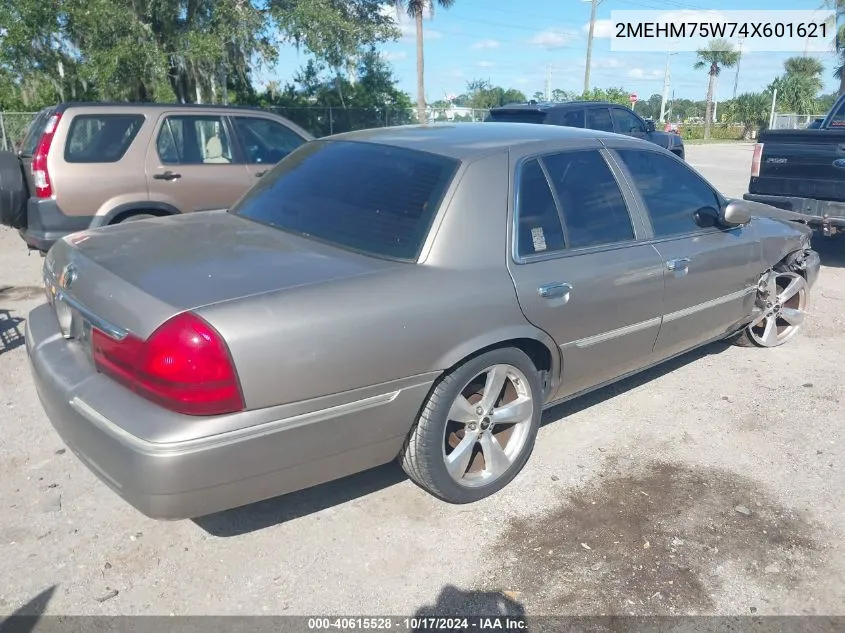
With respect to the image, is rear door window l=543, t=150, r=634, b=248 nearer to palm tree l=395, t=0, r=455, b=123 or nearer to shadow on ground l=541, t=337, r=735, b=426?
shadow on ground l=541, t=337, r=735, b=426

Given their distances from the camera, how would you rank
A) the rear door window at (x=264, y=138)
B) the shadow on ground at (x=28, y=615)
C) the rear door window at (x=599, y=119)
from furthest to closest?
the rear door window at (x=599, y=119) → the rear door window at (x=264, y=138) → the shadow on ground at (x=28, y=615)

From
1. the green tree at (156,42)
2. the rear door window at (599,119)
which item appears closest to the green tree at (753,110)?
the green tree at (156,42)

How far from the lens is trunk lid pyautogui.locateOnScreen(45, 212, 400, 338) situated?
102 inches

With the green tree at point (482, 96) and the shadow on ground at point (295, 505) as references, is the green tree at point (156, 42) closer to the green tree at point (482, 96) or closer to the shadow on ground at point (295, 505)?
the shadow on ground at point (295, 505)

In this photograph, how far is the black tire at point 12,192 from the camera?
619 centimetres

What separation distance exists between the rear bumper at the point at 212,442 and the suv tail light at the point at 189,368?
0.05m

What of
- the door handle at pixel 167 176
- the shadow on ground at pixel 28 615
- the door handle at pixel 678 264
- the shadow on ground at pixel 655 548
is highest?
the door handle at pixel 167 176

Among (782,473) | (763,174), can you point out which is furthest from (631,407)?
(763,174)

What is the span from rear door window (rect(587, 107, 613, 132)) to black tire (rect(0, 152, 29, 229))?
905cm

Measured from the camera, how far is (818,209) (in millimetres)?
7859

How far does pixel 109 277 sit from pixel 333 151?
149 cm

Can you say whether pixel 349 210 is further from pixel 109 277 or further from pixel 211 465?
pixel 211 465

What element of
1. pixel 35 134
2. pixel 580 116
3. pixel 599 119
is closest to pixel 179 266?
pixel 35 134

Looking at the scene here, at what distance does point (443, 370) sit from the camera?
2.99 m
